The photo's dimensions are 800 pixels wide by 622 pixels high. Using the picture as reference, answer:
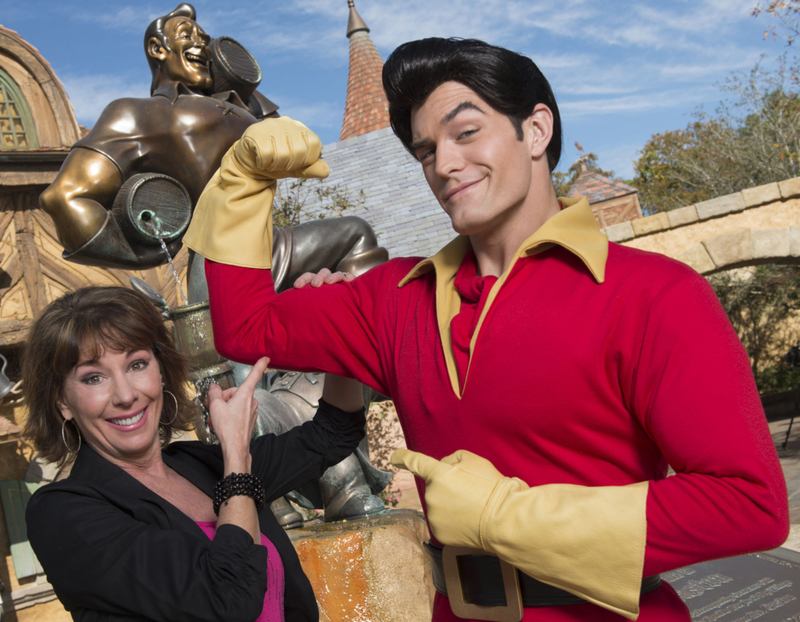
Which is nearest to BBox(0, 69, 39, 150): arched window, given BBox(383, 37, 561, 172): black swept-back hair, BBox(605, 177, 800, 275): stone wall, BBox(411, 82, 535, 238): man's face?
BBox(383, 37, 561, 172): black swept-back hair

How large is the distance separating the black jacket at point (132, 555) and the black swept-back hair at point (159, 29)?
257cm

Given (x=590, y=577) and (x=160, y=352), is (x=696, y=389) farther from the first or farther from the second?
(x=160, y=352)

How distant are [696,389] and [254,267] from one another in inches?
38.7

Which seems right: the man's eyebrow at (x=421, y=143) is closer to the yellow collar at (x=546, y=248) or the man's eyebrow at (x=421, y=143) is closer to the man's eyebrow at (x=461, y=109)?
the man's eyebrow at (x=461, y=109)

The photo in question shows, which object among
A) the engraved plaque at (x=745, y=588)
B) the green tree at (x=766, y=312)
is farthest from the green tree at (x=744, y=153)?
the engraved plaque at (x=745, y=588)

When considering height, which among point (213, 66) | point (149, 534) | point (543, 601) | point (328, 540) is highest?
point (213, 66)

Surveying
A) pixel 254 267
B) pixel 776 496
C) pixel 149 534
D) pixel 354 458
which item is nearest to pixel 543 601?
pixel 776 496

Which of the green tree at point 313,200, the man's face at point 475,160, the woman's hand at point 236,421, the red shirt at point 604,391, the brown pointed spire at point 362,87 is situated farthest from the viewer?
the brown pointed spire at point 362,87

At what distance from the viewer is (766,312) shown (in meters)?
15.4

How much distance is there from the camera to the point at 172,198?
11.0 ft

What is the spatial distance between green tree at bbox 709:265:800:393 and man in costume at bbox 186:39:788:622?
14.6m

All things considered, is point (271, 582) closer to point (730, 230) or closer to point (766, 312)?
point (730, 230)

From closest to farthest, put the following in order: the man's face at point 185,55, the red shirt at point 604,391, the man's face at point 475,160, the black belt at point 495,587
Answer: the red shirt at point 604,391, the black belt at point 495,587, the man's face at point 475,160, the man's face at point 185,55

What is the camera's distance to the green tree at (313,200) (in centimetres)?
1015
